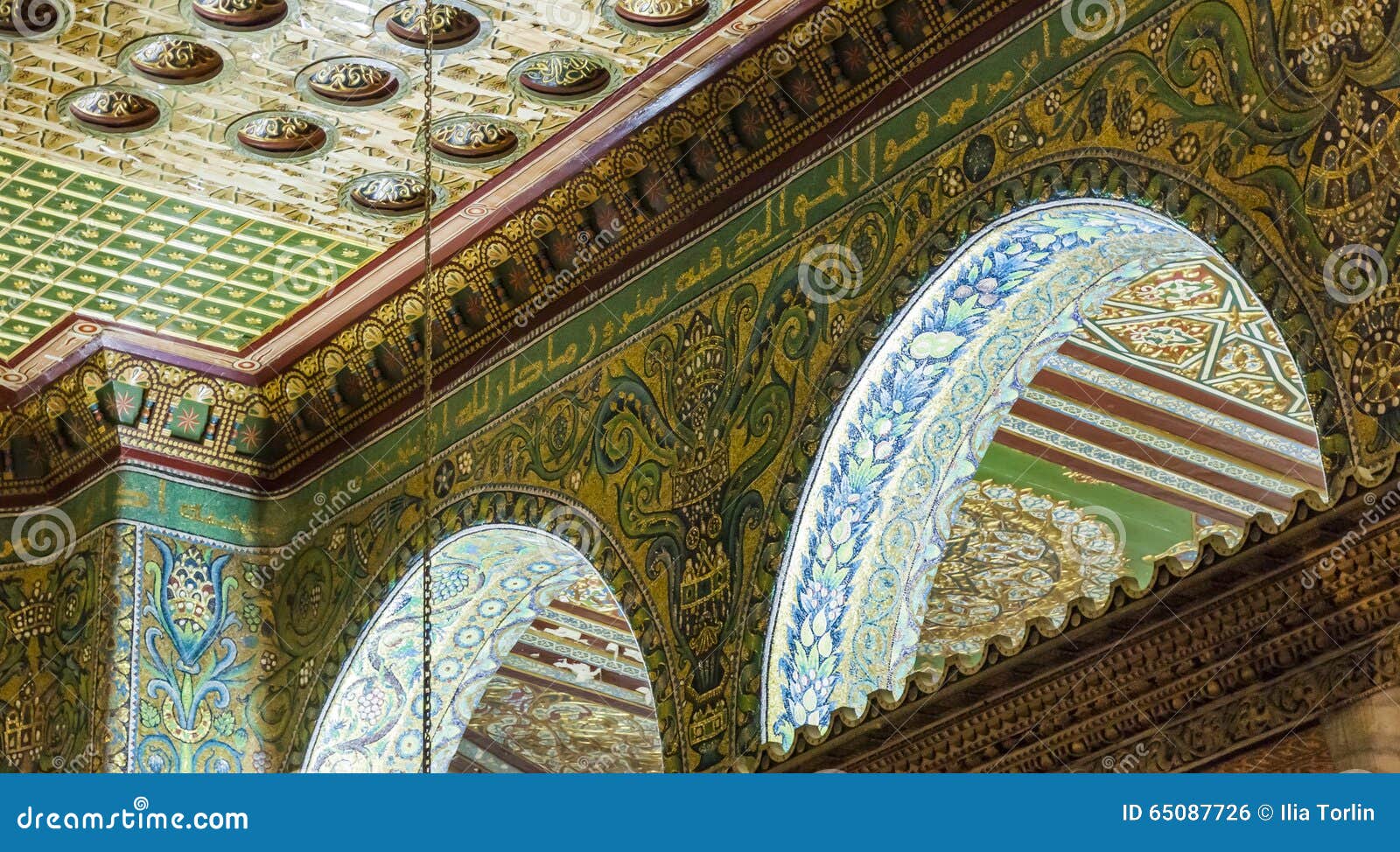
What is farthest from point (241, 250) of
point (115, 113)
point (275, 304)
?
point (115, 113)

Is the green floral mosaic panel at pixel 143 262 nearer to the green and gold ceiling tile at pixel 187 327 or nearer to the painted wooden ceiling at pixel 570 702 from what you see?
the green and gold ceiling tile at pixel 187 327

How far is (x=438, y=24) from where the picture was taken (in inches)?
242

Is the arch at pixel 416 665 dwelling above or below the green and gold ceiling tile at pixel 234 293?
below

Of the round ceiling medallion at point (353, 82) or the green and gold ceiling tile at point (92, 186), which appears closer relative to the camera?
the round ceiling medallion at point (353, 82)

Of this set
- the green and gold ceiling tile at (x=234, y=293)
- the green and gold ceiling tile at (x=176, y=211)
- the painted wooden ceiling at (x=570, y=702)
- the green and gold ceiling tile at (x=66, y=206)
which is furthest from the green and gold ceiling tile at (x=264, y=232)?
the painted wooden ceiling at (x=570, y=702)

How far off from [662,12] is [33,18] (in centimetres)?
170

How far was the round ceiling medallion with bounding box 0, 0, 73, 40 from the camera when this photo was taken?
20.0 feet

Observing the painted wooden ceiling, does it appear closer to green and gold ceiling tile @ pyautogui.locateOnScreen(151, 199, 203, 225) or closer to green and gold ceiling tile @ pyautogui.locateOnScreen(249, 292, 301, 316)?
green and gold ceiling tile @ pyautogui.locateOnScreen(249, 292, 301, 316)

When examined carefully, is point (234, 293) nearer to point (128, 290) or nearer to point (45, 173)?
point (128, 290)

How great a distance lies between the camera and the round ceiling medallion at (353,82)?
634 centimetres

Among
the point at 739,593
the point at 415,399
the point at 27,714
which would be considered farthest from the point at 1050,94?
the point at 27,714

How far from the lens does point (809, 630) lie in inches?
227

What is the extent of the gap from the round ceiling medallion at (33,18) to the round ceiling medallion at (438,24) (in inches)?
33.4

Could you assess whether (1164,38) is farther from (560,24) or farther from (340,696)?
(340,696)
